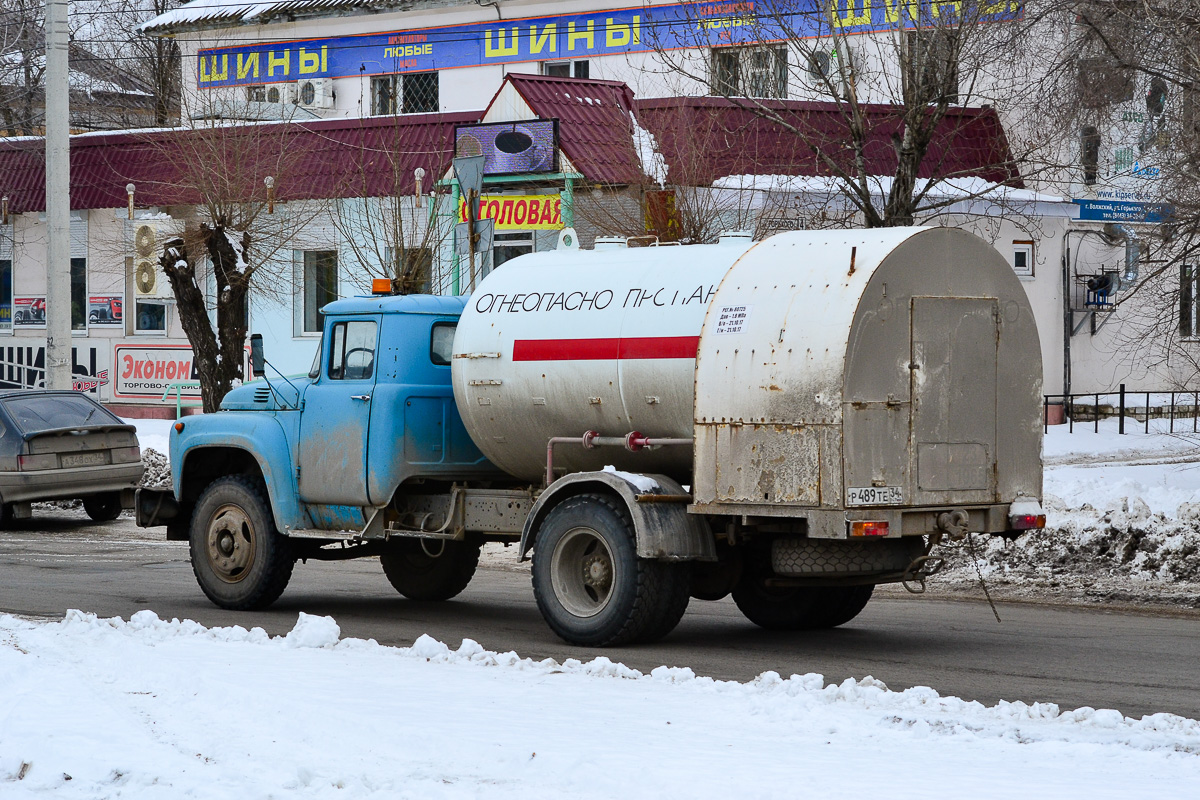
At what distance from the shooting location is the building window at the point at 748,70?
1906 cm

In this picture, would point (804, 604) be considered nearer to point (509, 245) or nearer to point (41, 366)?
point (509, 245)

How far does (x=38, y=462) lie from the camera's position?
1844cm

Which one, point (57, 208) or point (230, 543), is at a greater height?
point (57, 208)

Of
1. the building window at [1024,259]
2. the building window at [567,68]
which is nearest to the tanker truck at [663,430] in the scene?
the building window at [1024,259]

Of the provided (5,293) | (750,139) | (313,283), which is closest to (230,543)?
(750,139)

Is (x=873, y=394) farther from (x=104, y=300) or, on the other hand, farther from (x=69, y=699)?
(x=104, y=300)

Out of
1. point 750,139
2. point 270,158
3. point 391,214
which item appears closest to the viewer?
point 750,139

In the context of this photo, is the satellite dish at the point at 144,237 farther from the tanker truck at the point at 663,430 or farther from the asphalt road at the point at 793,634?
the tanker truck at the point at 663,430

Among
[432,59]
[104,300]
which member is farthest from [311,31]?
[104,300]

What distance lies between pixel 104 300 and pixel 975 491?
26495 millimetres

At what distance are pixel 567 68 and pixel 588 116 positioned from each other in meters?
7.81

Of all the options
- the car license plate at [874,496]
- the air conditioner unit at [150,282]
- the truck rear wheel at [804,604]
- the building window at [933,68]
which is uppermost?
the building window at [933,68]

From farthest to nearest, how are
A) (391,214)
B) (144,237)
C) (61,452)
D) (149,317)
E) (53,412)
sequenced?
(149,317) < (144,237) < (391,214) < (53,412) < (61,452)

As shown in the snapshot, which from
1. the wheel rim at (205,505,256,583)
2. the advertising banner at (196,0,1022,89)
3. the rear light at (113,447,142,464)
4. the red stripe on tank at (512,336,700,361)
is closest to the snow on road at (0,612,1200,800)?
the red stripe on tank at (512,336,700,361)
